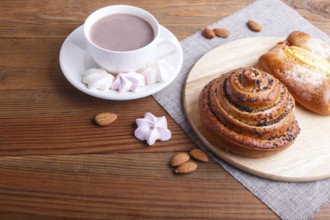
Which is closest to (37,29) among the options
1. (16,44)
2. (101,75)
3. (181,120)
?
(16,44)

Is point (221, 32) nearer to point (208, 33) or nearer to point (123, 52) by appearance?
point (208, 33)

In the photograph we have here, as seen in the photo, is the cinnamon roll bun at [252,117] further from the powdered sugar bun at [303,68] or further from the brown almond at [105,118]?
the brown almond at [105,118]

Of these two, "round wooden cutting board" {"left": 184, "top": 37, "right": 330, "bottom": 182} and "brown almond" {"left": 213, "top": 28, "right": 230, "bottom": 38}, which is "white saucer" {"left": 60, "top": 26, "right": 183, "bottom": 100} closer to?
"round wooden cutting board" {"left": 184, "top": 37, "right": 330, "bottom": 182}

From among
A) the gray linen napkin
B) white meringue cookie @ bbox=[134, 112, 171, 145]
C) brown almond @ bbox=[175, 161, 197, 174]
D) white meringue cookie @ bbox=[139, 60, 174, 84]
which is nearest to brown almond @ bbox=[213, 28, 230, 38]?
the gray linen napkin

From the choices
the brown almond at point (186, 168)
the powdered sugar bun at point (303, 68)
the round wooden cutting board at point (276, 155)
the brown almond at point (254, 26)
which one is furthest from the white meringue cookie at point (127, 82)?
the brown almond at point (254, 26)

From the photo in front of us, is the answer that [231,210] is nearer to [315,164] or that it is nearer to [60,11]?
[315,164]

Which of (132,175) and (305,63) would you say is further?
(305,63)

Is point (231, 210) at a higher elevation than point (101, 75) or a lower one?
lower
